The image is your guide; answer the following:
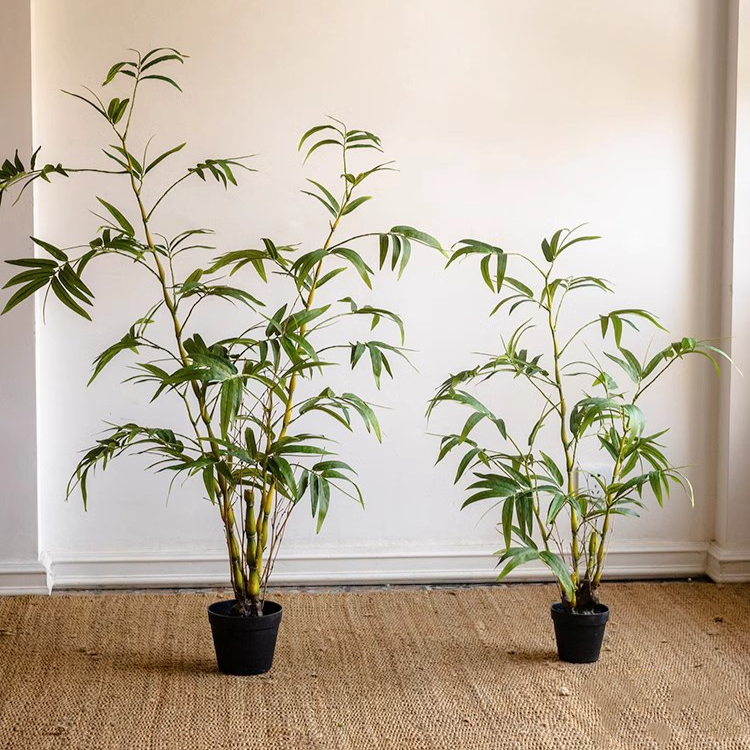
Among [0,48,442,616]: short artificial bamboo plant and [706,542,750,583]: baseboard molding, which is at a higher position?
[0,48,442,616]: short artificial bamboo plant

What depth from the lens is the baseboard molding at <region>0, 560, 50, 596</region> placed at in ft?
8.54

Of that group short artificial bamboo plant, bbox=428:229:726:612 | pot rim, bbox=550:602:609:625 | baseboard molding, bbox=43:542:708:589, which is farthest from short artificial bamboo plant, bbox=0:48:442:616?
pot rim, bbox=550:602:609:625

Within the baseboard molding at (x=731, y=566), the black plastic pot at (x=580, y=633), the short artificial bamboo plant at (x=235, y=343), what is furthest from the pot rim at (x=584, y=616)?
the baseboard molding at (x=731, y=566)

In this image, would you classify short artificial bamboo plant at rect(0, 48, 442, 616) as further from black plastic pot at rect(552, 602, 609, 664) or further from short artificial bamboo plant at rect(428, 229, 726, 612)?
black plastic pot at rect(552, 602, 609, 664)

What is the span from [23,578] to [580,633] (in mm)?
1498

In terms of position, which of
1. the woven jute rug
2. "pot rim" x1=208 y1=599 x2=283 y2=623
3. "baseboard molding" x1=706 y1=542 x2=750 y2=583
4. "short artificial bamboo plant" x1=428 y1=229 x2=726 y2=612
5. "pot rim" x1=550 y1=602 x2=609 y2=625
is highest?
"short artificial bamboo plant" x1=428 y1=229 x2=726 y2=612

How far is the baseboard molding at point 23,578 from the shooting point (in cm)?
260

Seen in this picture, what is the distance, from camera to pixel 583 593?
7.07 ft

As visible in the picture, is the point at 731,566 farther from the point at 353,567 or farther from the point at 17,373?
the point at 17,373

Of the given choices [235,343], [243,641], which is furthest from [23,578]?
[235,343]

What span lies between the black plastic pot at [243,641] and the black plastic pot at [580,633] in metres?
0.63

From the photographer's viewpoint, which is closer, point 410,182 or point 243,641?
point 243,641

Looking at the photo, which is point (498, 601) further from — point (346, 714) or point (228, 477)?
point (228, 477)

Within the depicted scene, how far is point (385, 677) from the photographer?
6.76 feet
